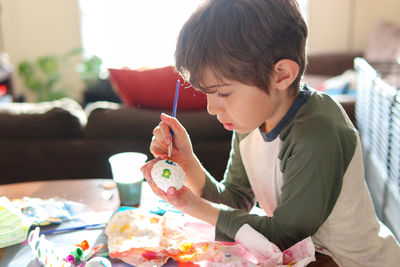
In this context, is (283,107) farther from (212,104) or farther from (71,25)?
(71,25)

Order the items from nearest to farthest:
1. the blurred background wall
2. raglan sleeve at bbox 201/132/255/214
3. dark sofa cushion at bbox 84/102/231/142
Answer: raglan sleeve at bbox 201/132/255/214
dark sofa cushion at bbox 84/102/231/142
the blurred background wall

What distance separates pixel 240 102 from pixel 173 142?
0.89 ft

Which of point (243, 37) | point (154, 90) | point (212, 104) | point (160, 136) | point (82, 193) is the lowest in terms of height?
point (82, 193)

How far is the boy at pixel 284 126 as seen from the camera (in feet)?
2.85

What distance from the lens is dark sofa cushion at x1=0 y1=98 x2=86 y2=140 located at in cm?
196

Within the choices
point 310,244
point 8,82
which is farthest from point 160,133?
point 8,82

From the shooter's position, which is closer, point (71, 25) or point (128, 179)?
point (128, 179)

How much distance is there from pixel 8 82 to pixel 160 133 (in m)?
3.57

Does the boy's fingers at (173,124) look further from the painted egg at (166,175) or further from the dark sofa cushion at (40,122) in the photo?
the dark sofa cushion at (40,122)

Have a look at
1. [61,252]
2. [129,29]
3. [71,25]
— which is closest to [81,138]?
[61,252]

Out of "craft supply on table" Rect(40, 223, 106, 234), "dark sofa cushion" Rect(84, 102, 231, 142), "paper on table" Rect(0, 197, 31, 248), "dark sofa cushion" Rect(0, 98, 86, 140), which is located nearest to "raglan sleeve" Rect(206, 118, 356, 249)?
"craft supply on table" Rect(40, 223, 106, 234)

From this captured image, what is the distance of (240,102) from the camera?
3.07 feet

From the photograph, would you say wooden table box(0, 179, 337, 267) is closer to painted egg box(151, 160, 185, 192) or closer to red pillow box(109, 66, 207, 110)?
painted egg box(151, 160, 185, 192)

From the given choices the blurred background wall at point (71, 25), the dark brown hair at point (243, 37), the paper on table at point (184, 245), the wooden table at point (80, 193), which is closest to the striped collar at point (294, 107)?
the dark brown hair at point (243, 37)
